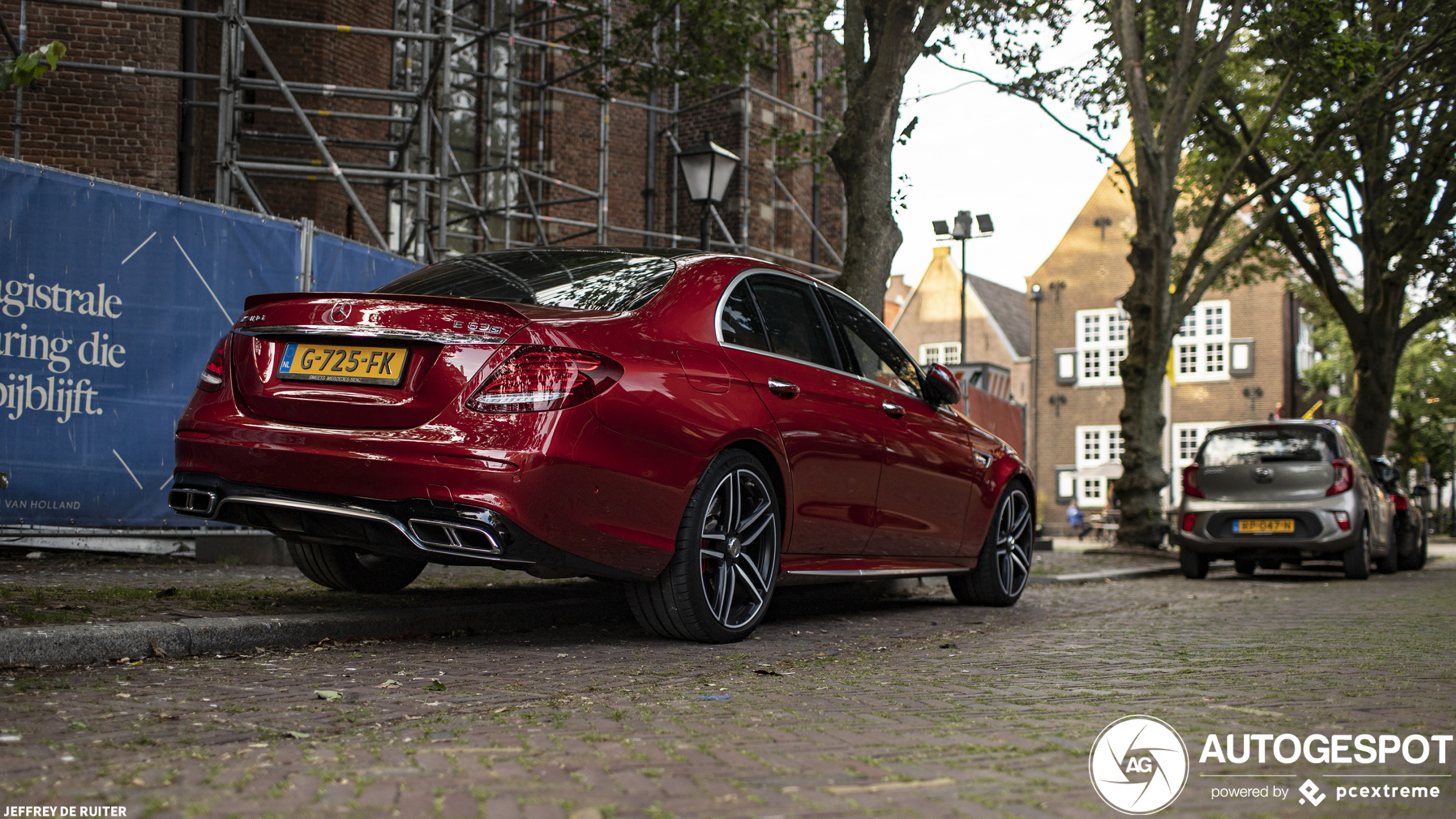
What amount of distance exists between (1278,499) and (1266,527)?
0.30 m

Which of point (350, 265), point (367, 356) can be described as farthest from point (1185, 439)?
point (367, 356)

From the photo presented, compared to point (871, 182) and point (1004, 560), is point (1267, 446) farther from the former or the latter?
point (1004, 560)

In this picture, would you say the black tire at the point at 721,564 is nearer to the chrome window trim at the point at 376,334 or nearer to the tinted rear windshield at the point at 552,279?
the tinted rear windshield at the point at 552,279

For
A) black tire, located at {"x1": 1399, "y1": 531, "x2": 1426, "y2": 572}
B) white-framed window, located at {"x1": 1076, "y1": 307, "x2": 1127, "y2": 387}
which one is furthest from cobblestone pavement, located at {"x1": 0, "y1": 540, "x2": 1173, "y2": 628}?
white-framed window, located at {"x1": 1076, "y1": 307, "x2": 1127, "y2": 387}

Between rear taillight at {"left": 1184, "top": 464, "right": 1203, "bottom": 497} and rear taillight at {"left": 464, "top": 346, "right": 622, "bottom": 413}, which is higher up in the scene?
rear taillight at {"left": 464, "top": 346, "right": 622, "bottom": 413}

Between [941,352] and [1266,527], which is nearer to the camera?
[1266,527]

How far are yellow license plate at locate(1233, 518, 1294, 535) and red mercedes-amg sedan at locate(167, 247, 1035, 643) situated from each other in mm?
8089

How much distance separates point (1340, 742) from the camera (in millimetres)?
3447

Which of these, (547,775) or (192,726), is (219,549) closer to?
(192,726)

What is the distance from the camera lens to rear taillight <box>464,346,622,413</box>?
4.68 meters

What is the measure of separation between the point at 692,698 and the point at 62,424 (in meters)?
5.42

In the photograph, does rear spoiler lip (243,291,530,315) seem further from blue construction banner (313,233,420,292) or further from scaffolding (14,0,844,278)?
scaffolding (14,0,844,278)

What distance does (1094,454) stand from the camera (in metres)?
46.8

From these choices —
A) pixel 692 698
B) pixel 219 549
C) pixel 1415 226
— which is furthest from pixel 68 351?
pixel 1415 226
